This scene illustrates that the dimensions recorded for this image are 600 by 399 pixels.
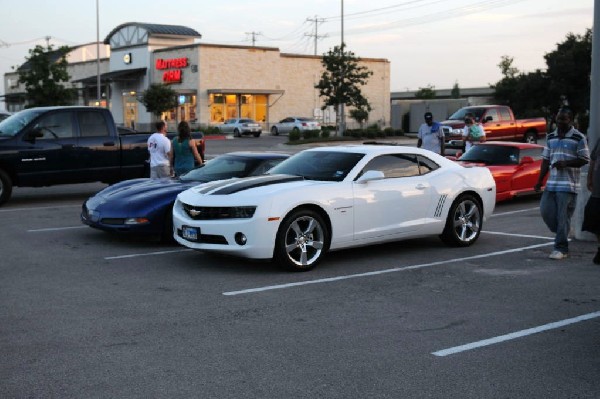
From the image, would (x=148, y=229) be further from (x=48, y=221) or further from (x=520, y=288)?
(x=520, y=288)

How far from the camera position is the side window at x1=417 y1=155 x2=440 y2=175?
1000cm

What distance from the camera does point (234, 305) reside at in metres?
7.05

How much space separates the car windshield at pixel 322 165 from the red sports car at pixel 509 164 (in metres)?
5.63

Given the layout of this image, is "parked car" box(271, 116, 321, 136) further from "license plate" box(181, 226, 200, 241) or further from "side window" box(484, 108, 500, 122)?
"license plate" box(181, 226, 200, 241)

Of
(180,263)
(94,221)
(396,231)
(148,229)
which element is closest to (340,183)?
(396,231)

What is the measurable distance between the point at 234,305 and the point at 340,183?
8.34 ft

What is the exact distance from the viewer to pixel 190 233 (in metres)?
8.73

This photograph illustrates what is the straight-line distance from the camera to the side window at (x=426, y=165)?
32.8ft

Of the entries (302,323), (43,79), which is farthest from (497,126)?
(43,79)

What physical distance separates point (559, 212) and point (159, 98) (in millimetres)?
52253

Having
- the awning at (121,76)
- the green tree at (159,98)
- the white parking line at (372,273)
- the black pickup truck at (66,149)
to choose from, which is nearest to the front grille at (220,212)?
the white parking line at (372,273)

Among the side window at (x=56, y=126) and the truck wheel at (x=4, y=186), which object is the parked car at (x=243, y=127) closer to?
the side window at (x=56, y=126)

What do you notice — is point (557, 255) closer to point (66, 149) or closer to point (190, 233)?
point (190, 233)

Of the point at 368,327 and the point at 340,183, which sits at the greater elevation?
the point at 340,183
